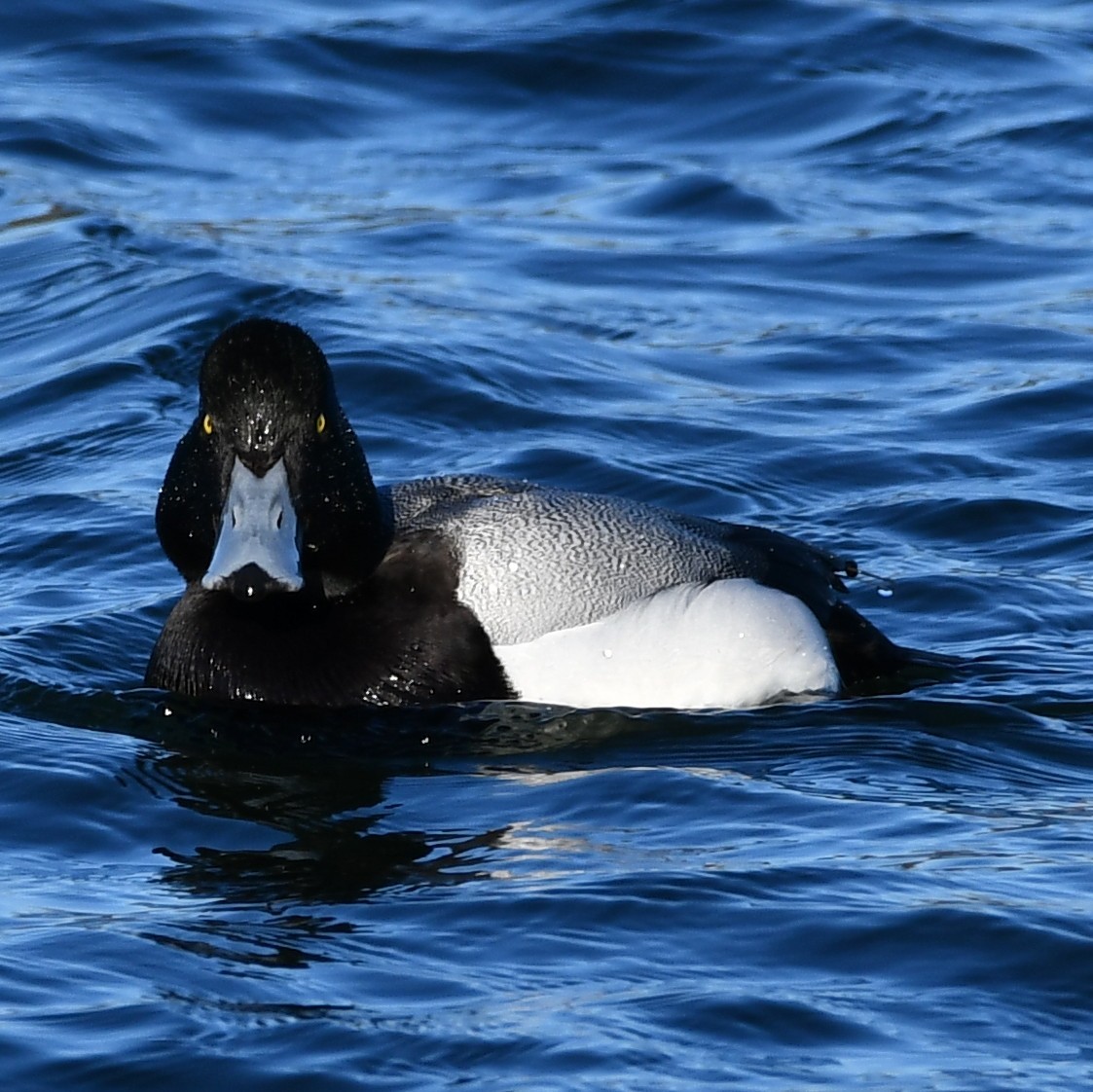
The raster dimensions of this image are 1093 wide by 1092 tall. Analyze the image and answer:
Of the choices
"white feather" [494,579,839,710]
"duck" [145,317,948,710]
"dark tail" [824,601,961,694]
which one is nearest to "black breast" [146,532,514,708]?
"duck" [145,317,948,710]

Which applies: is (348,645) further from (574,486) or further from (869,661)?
(574,486)

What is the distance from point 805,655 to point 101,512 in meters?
3.53

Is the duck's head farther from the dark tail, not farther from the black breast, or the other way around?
the dark tail

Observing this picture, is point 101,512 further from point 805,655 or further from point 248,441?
point 805,655

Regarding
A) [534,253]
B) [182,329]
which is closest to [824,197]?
[534,253]

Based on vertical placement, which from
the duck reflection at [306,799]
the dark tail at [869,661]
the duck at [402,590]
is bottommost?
the duck reflection at [306,799]

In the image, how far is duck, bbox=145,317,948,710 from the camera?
7008 mm

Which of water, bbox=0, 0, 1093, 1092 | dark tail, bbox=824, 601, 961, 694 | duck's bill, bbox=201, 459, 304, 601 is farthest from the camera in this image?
dark tail, bbox=824, 601, 961, 694

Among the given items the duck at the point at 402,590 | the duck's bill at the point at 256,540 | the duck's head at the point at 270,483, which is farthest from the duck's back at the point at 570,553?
A: the duck's bill at the point at 256,540

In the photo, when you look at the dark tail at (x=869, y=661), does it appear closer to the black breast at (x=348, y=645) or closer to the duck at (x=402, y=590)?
the duck at (x=402, y=590)

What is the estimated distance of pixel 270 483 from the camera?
23.1ft

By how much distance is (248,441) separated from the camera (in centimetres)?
706

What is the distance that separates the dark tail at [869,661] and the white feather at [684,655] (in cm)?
17

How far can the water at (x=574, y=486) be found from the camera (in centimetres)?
531
